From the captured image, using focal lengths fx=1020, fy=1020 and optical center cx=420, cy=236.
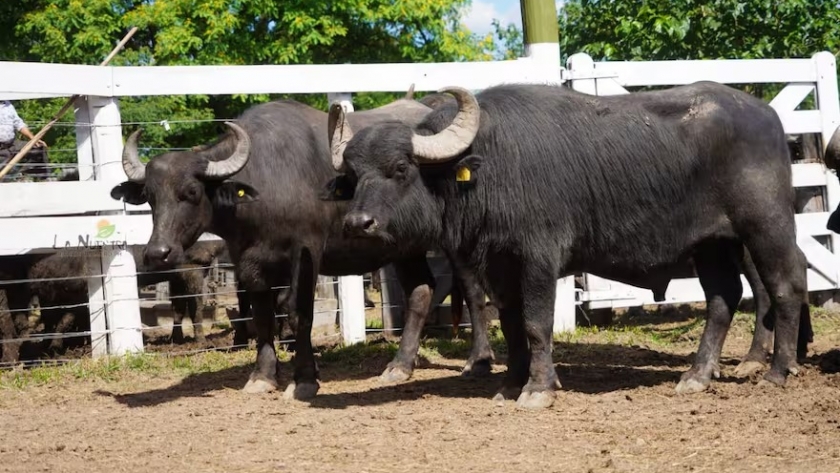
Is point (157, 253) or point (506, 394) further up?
point (157, 253)

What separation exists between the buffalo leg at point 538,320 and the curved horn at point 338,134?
164 centimetres

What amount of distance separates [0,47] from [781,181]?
2138 cm

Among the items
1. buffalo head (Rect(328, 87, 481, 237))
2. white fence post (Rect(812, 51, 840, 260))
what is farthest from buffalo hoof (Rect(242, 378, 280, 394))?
white fence post (Rect(812, 51, 840, 260))

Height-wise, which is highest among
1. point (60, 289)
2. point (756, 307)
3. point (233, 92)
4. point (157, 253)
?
point (233, 92)

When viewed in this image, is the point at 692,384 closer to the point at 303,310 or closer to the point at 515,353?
the point at 515,353

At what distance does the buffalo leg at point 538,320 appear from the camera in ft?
24.3

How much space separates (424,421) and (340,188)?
6.33 feet

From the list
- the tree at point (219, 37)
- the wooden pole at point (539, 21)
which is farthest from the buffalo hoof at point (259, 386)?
the tree at point (219, 37)

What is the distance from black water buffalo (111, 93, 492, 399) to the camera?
827cm

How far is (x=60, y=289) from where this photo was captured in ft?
39.3

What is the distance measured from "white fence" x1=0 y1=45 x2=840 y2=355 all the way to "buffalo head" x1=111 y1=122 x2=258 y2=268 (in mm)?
1920

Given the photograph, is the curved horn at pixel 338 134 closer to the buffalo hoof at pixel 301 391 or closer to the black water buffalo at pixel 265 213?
the black water buffalo at pixel 265 213

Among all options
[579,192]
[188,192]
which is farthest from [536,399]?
[188,192]

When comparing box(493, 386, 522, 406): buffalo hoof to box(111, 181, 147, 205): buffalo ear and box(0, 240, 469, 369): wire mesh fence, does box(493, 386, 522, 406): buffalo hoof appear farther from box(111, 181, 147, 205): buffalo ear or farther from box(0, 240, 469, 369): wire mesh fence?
box(111, 181, 147, 205): buffalo ear
